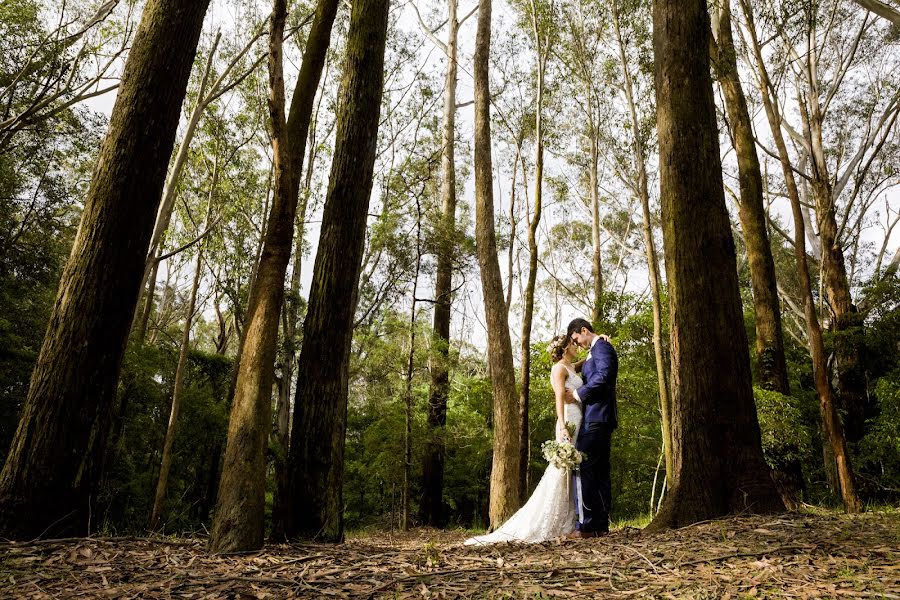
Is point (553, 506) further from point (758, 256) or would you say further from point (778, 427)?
point (758, 256)

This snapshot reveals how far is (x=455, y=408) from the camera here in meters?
12.6

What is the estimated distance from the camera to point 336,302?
172 inches

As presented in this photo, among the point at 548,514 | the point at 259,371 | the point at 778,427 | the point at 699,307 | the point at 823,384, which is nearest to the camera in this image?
the point at 259,371

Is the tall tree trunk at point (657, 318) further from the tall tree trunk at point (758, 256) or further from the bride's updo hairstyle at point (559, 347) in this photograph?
the bride's updo hairstyle at point (559, 347)

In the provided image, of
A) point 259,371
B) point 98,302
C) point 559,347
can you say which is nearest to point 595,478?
point 559,347

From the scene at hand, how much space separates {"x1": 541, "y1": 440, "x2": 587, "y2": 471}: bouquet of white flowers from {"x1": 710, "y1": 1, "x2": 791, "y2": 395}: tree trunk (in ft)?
18.2

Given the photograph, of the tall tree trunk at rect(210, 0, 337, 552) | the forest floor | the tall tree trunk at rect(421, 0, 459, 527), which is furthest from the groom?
the tall tree trunk at rect(421, 0, 459, 527)

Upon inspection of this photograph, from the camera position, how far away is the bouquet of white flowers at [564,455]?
461cm

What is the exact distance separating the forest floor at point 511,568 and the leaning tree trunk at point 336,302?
20.2 inches

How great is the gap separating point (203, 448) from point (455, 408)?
19.7 feet

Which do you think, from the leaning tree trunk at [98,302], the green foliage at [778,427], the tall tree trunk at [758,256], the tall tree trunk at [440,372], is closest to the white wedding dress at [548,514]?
the leaning tree trunk at [98,302]

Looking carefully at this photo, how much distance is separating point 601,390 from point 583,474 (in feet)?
2.24

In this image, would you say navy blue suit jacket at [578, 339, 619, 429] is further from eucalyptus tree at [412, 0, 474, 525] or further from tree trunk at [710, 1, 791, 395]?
eucalyptus tree at [412, 0, 474, 525]

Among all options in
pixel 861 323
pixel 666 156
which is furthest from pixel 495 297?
pixel 861 323
